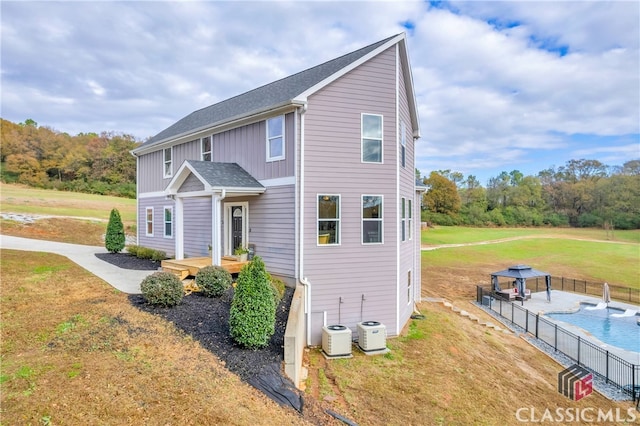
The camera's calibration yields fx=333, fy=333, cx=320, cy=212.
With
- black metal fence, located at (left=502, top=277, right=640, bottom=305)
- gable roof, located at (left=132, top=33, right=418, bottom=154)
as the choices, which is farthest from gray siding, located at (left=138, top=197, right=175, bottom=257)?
black metal fence, located at (left=502, top=277, right=640, bottom=305)

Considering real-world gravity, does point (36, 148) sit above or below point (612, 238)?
above

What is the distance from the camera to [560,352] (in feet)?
39.7

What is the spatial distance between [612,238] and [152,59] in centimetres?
6038

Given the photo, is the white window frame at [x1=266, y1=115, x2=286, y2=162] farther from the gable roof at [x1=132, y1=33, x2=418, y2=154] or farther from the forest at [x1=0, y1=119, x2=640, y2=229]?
the forest at [x1=0, y1=119, x2=640, y2=229]

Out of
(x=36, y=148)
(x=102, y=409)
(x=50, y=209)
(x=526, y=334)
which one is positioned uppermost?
(x=36, y=148)

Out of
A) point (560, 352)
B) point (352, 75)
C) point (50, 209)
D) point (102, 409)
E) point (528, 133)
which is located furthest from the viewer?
point (528, 133)

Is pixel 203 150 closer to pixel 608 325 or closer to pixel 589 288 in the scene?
pixel 608 325

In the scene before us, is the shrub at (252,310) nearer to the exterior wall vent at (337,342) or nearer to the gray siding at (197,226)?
the exterior wall vent at (337,342)

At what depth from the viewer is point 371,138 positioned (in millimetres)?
10852

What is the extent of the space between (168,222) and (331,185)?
1025 cm

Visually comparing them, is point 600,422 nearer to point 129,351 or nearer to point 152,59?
point 129,351

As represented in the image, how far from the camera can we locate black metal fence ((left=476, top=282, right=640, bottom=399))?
10.1m

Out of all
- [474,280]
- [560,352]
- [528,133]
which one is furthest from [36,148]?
[528,133]

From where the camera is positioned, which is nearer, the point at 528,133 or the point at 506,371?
the point at 506,371
